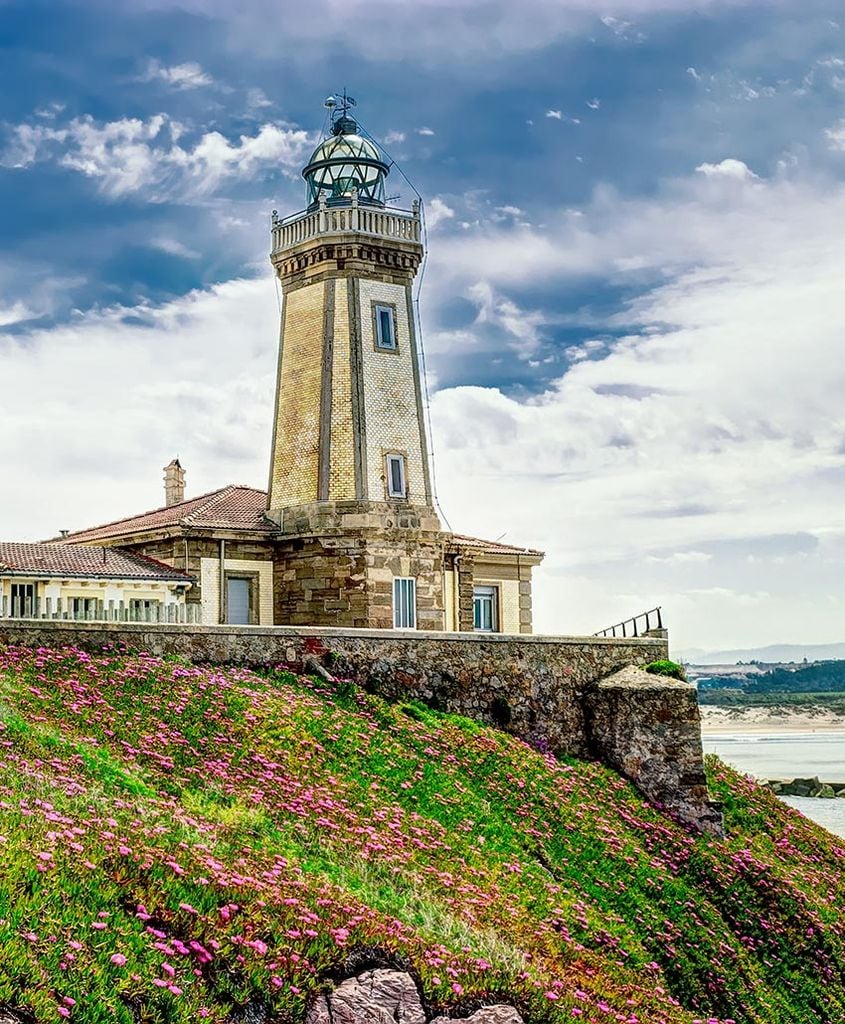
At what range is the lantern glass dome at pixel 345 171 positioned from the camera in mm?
36625

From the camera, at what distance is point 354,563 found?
33.0 meters

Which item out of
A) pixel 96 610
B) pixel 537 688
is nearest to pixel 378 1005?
pixel 537 688

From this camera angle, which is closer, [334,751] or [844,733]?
[334,751]

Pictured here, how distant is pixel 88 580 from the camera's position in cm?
3123

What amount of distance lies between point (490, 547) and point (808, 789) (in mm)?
29620

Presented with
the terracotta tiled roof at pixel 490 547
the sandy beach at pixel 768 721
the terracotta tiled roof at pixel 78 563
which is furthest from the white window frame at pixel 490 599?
the sandy beach at pixel 768 721

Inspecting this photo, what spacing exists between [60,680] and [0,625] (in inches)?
70.4

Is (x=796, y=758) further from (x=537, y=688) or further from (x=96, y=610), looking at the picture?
(x=537, y=688)

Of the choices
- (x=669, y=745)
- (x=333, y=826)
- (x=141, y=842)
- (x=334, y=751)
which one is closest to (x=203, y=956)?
(x=141, y=842)

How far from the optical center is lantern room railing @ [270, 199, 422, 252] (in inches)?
1374

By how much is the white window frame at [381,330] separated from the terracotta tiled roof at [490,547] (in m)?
6.55

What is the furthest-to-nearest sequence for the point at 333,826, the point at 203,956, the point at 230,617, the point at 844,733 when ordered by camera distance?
the point at 844,733, the point at 230,617, the point at 333,826, the point at 203,956

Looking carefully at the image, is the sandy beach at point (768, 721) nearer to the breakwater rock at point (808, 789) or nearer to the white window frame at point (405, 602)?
the breakwater rock at point (808, 789)

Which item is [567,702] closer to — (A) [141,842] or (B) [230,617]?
(B) [230,617]
